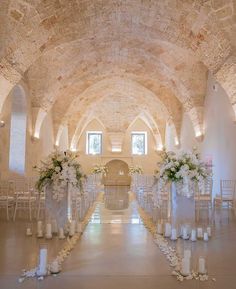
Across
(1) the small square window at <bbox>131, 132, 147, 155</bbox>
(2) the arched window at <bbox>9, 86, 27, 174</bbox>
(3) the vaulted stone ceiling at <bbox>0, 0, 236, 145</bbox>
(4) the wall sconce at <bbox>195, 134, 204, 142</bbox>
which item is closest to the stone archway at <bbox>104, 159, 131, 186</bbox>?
(1) the small square window at <bbox>131, 132, 147, 155</bbox>

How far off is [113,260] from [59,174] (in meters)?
2.29

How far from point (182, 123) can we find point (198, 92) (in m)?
3.59

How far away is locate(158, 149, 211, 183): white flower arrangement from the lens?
Result: 5.69 metres

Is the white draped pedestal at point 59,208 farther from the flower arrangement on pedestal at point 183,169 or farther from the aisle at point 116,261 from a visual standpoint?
the flower arrangement on pedestal at point 183,169

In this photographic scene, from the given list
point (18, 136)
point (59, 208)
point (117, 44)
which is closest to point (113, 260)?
point (59, 208)

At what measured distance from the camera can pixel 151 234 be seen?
5.65 meters

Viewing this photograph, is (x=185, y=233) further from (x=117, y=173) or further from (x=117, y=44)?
(x=117, y=173)

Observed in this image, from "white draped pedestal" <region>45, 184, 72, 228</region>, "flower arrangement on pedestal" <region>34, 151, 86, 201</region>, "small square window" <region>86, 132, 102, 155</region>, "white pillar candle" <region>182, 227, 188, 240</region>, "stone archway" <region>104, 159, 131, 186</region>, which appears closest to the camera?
"white pillar candle" <region>182, 227, 188, 240</region>

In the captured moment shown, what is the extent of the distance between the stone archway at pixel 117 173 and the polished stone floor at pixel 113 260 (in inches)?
667

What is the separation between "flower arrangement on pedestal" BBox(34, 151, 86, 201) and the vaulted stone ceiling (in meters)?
3.17

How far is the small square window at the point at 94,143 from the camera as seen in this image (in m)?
23.1

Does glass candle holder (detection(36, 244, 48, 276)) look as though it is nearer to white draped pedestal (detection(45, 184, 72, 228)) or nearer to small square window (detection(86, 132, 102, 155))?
white draped pedestal (detection(45, 184, 72, 228))

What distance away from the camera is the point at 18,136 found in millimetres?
12055

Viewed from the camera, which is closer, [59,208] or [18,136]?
[59,208]
